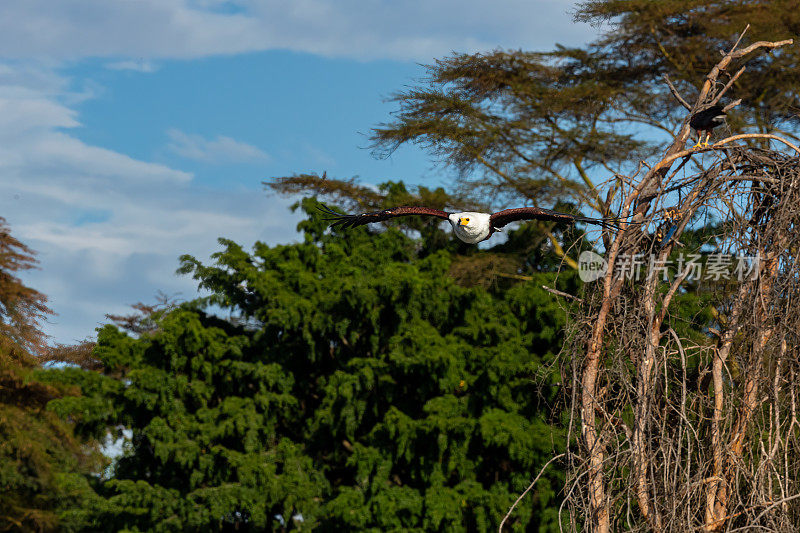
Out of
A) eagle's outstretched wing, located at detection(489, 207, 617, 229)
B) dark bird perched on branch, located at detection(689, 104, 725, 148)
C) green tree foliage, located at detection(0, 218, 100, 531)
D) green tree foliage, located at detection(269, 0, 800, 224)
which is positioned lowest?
green tree foliage, located at detection(0, 218, 100, 531)

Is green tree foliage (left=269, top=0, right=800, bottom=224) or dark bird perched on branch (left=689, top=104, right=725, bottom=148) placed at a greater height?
green tree foliage (left=269, top=0, right=800, bottom=224)

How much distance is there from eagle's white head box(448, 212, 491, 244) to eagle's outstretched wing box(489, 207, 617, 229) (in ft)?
0.34

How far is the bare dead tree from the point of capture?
4.03 meters

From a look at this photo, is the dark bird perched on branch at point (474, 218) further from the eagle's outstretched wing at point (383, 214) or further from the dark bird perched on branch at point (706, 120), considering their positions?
the dark bird perched on branch at point (706, 120)

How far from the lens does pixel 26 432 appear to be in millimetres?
15320

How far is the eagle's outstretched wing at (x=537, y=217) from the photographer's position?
13.5 ft

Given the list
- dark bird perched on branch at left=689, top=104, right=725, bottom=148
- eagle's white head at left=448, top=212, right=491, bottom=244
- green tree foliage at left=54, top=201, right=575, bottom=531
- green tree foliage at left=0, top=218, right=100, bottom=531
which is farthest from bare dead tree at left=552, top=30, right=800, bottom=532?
green tree foliage at left=0, top=218, right=100, bottom=531

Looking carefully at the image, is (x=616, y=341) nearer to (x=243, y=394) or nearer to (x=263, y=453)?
(x=263, y=453)

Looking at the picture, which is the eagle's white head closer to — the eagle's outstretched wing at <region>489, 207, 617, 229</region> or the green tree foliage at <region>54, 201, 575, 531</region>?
the eagle's outstretched wing at <region>489, 207, 617, 229</region>

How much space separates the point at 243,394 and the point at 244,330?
43.3 inches

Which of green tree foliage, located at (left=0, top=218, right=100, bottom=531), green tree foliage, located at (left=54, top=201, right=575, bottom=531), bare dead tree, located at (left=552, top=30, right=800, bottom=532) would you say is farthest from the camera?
green tree foliage, located at (left=0, top=218, right=100, bottom=531)

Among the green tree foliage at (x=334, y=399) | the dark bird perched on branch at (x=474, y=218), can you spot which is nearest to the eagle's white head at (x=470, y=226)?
the dark bird perched on branch at (x=474, y=218)

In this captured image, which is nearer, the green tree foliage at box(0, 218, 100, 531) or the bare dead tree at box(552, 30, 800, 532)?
the bare dead tree at box(552, 30, 800, 532)

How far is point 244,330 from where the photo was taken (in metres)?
12.9
